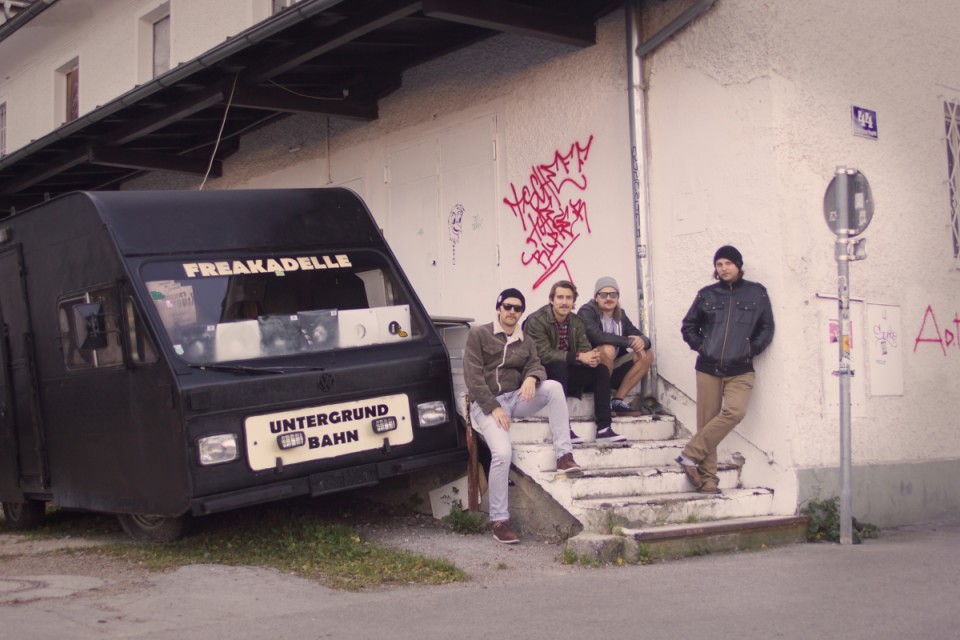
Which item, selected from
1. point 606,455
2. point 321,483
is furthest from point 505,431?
point 321,483

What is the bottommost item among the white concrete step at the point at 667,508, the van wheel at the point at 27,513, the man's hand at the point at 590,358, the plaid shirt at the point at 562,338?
the van wheel at the point at 27,513

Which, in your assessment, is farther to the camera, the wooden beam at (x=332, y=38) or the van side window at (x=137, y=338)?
the wooden beam at (x=332, y=38)

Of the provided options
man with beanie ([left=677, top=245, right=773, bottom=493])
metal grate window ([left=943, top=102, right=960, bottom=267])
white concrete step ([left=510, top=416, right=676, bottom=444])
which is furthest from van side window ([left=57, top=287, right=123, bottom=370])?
metal grate window ([left=943, top=102, right=960, bottom=267])

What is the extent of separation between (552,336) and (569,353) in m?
0.18

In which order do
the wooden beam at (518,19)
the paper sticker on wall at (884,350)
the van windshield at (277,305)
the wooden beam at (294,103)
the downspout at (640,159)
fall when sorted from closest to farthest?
the van windshield at (277,305), the paper sticker on wall at (884,350), the wooden beam at (518,19), the downspout at (640,159), the wooden beam at (294,103)

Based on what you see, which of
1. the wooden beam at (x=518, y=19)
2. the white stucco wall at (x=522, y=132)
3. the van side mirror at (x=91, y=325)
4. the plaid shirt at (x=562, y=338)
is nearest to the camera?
the van side mirror at (x=91, y=325)

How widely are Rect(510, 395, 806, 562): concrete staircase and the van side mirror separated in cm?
293

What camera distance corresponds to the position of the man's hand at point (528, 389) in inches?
303

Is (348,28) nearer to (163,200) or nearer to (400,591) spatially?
(163,200)

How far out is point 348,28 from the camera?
9.52 metres

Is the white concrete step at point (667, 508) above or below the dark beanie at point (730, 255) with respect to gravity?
below

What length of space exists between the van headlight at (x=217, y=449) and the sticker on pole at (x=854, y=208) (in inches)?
161

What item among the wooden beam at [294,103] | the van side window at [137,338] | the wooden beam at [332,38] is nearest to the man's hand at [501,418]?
the van side window at [137,338]

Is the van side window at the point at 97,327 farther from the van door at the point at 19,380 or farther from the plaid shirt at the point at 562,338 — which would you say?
the plaid shirt at the point at 562,338
